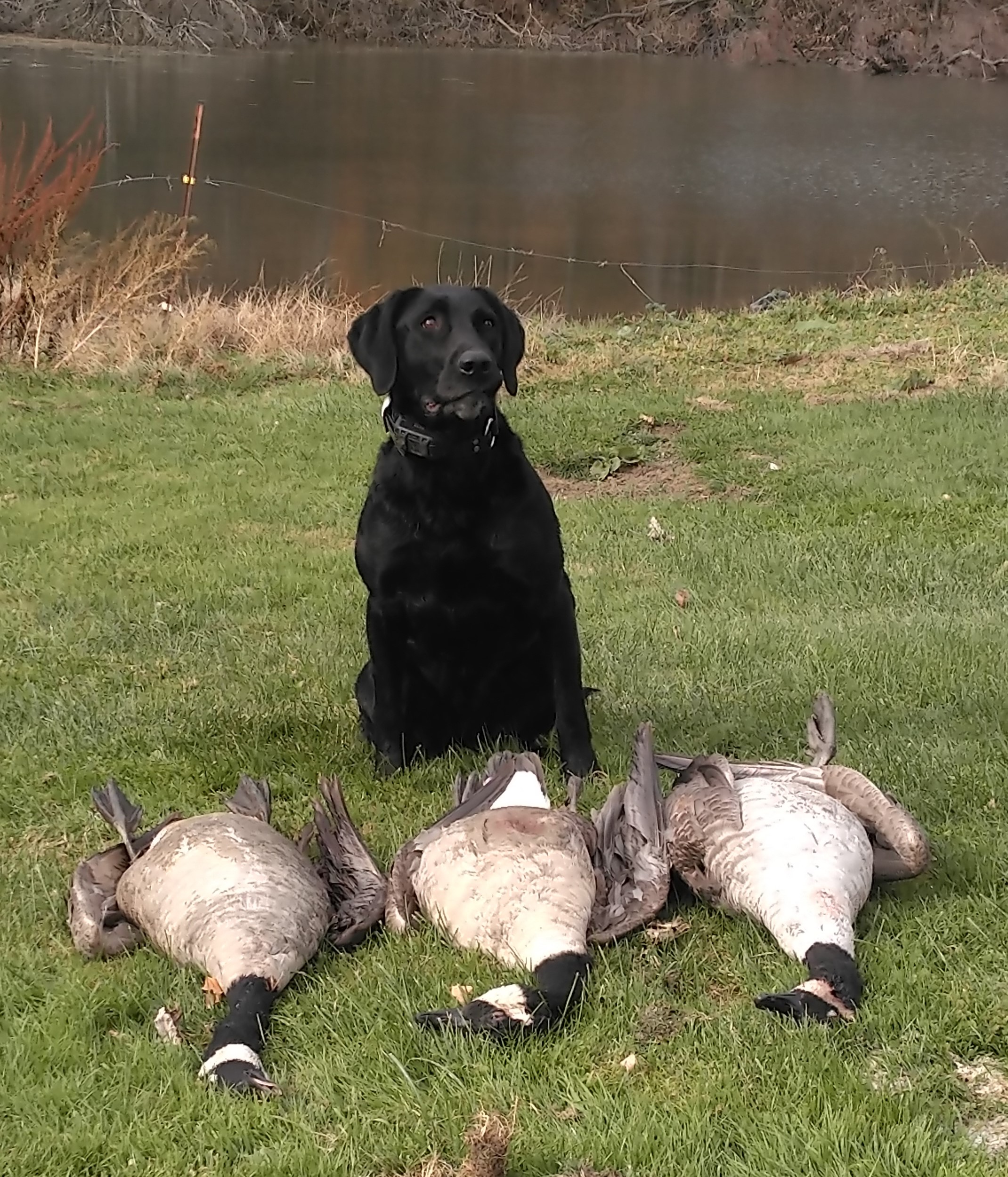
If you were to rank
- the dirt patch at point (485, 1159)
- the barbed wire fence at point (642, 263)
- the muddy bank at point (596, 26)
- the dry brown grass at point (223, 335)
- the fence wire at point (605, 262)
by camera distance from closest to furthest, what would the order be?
the dirt patch at point (485, 1159) → the dry brown grass at point (223, 335) → the barbed wire fence at point (642, 263) → the fence wire at point (605, 262) → the muddy bank at point (596, 26)

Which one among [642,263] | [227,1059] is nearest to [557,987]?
[227,1059]

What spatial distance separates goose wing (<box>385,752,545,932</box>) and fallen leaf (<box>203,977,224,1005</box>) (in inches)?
Result: 17.4

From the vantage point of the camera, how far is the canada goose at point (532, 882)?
2.57 meters

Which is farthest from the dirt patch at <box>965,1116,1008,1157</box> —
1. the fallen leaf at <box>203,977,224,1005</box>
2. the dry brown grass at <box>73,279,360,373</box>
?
the dry brown grass at <box>73,279,360,373</box>

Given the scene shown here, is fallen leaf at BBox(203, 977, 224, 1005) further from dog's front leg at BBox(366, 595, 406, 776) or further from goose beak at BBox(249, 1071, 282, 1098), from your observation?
dog's front leg at BBox(366, 595, 406, 776)

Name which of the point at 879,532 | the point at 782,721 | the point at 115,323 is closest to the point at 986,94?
the point at 115,323

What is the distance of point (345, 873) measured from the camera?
3.12 metres

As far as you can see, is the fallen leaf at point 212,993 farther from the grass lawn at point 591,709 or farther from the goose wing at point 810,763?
the goose wing at point 810,763

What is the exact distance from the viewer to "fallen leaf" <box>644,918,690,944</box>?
113 inches

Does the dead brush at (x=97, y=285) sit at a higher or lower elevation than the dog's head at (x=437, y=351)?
lower

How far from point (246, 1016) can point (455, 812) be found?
Answer: 2.53 ft

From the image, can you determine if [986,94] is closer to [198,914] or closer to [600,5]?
[600,5]

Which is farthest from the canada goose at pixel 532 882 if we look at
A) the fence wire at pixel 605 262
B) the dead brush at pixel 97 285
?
the fence wire at pixel 605 262

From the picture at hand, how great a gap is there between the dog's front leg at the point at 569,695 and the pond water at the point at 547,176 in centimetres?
1326
